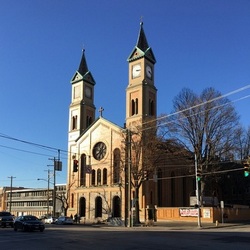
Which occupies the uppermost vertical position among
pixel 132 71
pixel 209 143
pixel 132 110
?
pixel 132 71

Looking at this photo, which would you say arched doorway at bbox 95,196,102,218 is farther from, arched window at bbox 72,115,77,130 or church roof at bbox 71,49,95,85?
church roof at bbox 71,49,95,85

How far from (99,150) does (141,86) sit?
1343 centimetres

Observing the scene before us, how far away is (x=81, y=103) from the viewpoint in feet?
245

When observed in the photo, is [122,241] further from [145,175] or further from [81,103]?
[81,103]

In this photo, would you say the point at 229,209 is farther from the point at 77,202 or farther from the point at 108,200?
the point at 77,202

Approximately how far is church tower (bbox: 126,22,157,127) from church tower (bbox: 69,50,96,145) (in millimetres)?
12656

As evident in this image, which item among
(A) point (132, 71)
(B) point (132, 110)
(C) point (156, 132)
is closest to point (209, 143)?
(C) point (156, 132)

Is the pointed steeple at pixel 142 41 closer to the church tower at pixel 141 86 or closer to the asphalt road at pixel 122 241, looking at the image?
the church tower at pixel 141 86

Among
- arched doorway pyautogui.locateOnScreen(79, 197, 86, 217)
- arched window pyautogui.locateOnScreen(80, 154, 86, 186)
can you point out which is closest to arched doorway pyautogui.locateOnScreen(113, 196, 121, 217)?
arched doorway pyautogui.locateOnScreen(79, 197, 86, 217)

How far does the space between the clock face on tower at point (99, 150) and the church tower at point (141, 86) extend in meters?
6.09

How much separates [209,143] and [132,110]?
20.1 metres

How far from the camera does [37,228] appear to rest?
97.0 feet

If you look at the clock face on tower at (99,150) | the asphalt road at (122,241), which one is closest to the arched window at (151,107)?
the clock face on tower at (99,150)

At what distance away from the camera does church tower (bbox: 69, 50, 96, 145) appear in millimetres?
74225
